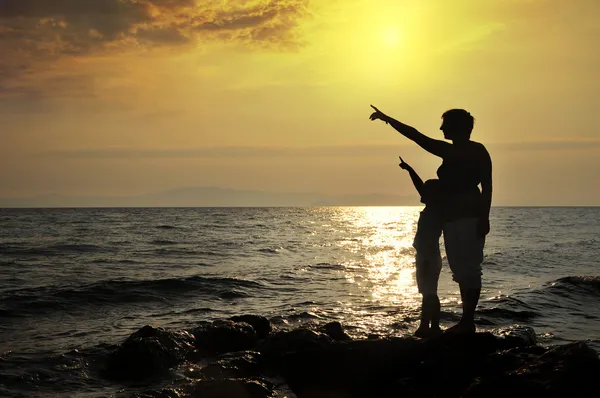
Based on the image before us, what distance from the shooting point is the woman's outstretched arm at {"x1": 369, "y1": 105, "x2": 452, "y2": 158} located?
677 centimetres

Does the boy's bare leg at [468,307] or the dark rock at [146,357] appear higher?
the boy's bare leg at [468,307]

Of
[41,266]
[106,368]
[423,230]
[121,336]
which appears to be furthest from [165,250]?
[423,230]

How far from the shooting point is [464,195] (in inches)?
268

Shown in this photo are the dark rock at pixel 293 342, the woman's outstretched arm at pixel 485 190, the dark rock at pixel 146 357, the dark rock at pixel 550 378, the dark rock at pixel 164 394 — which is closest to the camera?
the dark rock at pixel 550 378

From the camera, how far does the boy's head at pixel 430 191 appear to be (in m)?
7.19

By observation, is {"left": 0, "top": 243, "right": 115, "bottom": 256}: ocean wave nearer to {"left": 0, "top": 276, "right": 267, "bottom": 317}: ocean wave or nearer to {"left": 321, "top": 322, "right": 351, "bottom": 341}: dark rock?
{"left": 0, "top": 276, "right": 267, "bottom": 317}: ocean wave

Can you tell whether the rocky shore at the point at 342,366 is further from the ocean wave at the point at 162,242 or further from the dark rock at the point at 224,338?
the ocean wave at the point at 162,242

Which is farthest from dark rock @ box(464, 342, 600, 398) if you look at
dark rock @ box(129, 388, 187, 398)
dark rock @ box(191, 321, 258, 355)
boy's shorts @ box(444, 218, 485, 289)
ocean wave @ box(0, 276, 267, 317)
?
ocean wave @ box(0, 276, 267, 317)

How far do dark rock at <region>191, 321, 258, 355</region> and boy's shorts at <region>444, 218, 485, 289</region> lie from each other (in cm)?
360

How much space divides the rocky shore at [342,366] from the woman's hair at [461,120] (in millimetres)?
2531

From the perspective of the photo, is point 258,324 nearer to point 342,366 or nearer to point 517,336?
point 342,366

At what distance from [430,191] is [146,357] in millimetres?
4635

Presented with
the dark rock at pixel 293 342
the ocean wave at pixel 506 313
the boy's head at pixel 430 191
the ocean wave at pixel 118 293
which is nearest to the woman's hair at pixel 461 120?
the boy's head at pixel 430 191

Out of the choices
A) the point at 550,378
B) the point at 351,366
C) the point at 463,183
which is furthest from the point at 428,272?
the point at 550,378
